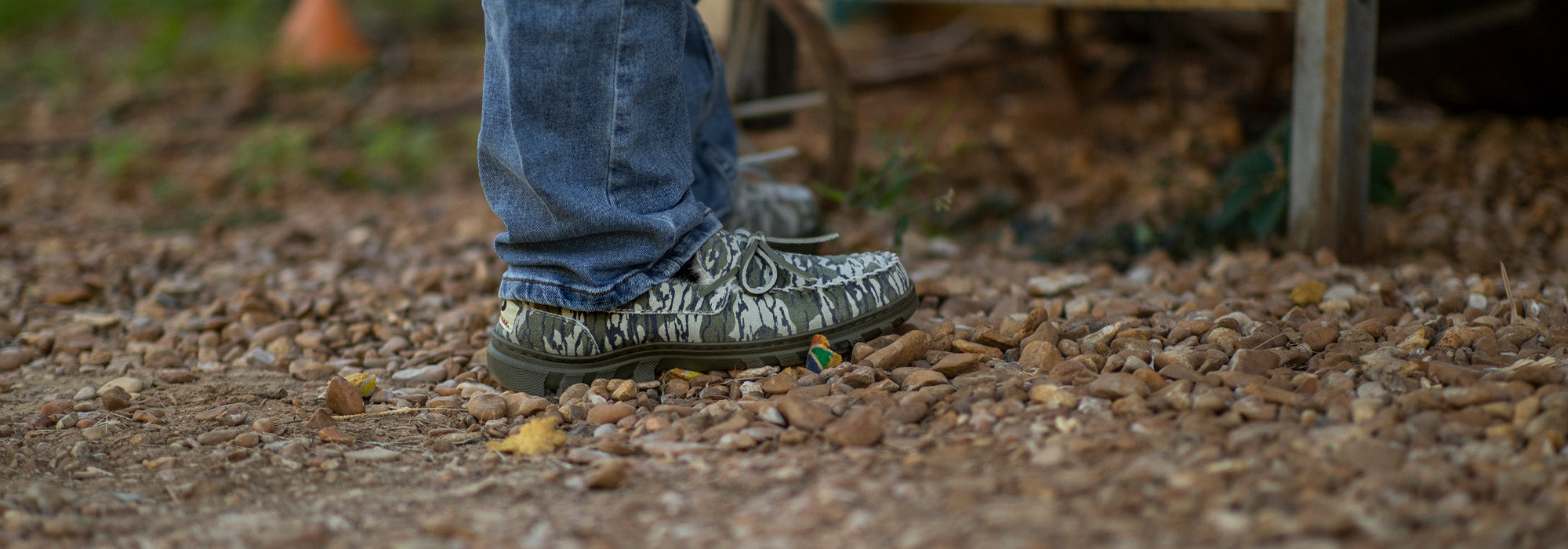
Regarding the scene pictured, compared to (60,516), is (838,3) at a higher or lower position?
higher

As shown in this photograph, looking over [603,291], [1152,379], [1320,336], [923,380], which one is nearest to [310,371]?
[603,291]

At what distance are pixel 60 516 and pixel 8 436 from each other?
1.19 feet

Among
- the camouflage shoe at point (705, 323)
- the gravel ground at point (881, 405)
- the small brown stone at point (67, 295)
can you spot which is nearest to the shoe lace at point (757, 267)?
the camouflage shoe at point (705, 323)

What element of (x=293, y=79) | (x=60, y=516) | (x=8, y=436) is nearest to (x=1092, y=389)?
(x=60, y=516)

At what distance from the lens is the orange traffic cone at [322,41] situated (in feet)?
15.3

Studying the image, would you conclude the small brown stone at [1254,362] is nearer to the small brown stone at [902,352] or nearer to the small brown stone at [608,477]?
the small brown stone at [902,352]

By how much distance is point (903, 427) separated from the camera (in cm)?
121

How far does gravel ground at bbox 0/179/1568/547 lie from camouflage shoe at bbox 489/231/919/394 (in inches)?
1.5

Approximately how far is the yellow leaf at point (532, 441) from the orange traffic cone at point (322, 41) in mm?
3775

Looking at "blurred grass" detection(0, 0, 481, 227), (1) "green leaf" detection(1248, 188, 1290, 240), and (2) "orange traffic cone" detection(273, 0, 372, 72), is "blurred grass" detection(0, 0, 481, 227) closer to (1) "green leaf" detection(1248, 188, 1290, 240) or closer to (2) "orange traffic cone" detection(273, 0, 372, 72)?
(2) "orange traffic cone" detection(273, 0, 372, 72)

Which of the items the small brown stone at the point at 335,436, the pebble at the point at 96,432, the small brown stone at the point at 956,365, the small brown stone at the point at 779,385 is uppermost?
the small brown stone at the point at 956,365

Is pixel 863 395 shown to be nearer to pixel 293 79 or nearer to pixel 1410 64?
pixel 1410 64

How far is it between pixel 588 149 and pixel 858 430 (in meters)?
0.48

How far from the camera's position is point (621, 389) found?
55.4 inches
